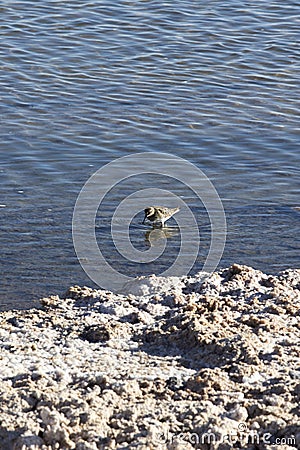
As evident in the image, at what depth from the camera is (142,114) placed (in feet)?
43.7

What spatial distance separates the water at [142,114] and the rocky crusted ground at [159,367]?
1.73 m

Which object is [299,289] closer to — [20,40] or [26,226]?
[26,226]

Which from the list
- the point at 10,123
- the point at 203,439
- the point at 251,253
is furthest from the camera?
the point at 10,123

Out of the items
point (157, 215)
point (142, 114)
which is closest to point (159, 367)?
point (157, 215)

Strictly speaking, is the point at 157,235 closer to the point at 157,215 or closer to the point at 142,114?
the point at 157,215

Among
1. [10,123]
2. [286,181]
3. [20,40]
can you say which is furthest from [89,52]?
[286,181]

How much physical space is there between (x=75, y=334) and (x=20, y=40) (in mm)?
10560

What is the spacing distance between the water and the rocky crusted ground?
5.69 ft

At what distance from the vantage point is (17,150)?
1192 cm

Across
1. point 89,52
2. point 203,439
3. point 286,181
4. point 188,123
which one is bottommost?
point 203,439

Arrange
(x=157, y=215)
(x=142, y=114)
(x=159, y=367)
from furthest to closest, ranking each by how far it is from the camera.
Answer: (x=142, y=114) < (x=157, y=215) < (x=159, y=367)

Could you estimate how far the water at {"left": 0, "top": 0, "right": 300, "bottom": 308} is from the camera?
32.1 feet

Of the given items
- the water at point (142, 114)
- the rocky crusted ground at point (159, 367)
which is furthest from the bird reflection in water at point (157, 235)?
the rocky crusted ground at point (159, 367)

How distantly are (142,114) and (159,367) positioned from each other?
7.87 metres
